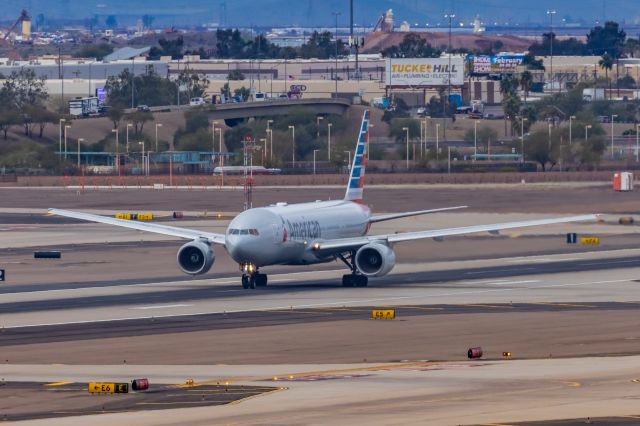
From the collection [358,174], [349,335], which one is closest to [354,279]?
[358,174]

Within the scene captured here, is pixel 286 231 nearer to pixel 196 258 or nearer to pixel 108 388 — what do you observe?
pixel 196 258

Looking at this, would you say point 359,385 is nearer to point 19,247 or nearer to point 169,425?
point 169,425

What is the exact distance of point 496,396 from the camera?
3675cm

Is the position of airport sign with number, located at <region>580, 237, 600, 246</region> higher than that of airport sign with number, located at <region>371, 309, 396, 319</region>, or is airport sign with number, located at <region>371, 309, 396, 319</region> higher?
airport sign with number, located at <region>371, 309, 396, 319</region>

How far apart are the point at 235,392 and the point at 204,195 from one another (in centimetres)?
11348

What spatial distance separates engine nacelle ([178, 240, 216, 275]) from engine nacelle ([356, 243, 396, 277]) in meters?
6.21

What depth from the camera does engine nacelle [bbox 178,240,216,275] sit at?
224 feet

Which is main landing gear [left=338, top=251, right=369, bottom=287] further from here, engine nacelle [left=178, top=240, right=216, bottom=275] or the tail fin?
the tail fin

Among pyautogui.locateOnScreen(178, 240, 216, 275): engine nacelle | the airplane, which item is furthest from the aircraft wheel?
pyautogui.locateOnScreen(178, 240, 216, 275): engine nacelle

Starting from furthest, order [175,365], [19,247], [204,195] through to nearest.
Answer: [204,195] < [19,247] < [175,365]

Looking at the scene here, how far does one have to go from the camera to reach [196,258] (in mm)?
68500

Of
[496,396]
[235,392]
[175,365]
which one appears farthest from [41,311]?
[496,396]

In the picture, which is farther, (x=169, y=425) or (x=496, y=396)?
(x=496, y=396)

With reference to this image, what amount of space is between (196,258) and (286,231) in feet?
13.0
